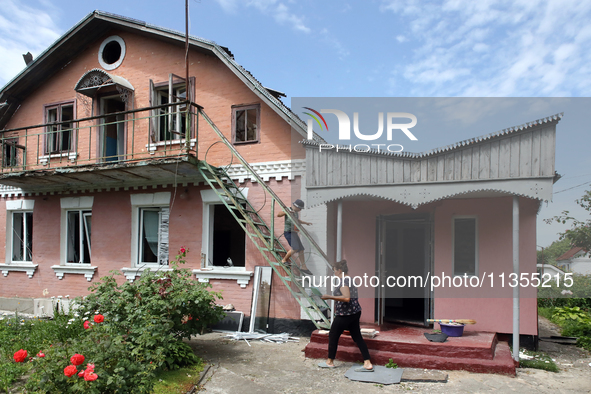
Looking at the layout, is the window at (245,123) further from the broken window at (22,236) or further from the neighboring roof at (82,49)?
the broken window at (22,236)

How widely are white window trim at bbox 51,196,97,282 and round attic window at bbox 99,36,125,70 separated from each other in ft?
11.0

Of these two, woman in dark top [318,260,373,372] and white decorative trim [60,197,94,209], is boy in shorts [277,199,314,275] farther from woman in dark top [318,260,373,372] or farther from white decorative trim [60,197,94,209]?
white decorative trim [60,197,94,209]

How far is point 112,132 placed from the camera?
1119 centimetres

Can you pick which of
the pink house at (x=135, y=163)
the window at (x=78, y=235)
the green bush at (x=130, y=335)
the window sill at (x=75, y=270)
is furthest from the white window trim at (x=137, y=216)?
the green bush at (x=130, y=335)

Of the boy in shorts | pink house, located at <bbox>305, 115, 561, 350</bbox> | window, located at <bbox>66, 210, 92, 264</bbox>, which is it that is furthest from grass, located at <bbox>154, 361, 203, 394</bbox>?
window, located at <bbox>66, 210, 92, 264</bbox>

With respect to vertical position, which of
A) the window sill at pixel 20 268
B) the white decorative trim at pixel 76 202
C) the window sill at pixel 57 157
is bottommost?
the window sill at pixel 20 268

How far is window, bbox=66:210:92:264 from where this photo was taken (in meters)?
10.6

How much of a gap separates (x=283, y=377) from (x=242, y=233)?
3.89m

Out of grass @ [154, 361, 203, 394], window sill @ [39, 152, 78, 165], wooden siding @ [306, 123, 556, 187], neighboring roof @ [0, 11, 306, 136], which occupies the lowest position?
grass @ [154, 361, 203, 394]

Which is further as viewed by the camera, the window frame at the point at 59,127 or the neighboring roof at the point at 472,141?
the window frame at the point at 59,127

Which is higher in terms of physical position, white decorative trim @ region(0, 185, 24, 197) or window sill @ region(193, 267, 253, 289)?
white decorative trim @ region(0, 185, 24, 197)

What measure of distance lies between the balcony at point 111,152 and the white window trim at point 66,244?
0.33 metres

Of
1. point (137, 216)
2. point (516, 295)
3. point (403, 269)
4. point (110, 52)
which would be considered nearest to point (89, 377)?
point (516, 295)

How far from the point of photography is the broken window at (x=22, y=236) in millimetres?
11461
